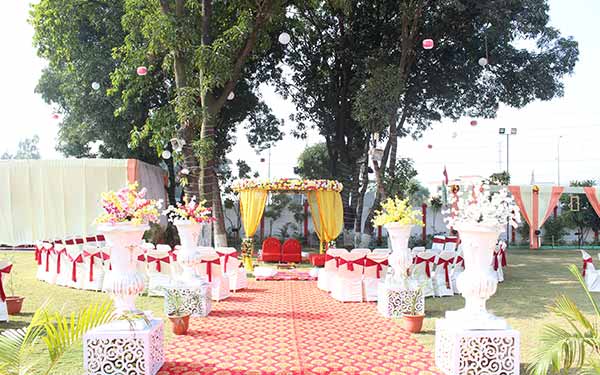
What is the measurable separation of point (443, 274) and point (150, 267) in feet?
17.0

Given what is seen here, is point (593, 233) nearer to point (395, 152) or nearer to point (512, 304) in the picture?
point (395, 152)

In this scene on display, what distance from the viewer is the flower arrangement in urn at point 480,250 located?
4367 millimetres

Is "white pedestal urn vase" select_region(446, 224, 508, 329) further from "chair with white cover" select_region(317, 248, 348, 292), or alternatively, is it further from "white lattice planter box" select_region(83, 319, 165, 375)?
"chair with white cover" select_region(317, 248, 348, 292)

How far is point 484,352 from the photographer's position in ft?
14.0

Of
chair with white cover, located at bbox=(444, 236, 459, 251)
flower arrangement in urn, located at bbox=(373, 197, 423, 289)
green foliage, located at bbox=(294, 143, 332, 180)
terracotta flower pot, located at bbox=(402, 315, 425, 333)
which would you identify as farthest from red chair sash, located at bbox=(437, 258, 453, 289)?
green foliage, located at bbox=(294, 143, 332, 180)

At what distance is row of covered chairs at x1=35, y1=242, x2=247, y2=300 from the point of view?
8.41m

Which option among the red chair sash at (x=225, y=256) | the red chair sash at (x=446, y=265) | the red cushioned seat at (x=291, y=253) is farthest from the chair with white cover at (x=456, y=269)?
the red cushioned seat at (x=291, y=253)

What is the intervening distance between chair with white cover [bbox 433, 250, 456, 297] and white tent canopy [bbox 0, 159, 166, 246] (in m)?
8.98

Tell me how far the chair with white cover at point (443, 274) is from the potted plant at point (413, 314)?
7.38 ft

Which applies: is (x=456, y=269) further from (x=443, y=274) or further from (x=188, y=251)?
(x=188, y=251)

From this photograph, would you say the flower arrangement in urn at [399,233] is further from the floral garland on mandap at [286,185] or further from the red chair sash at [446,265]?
the floral garland on mandap at [286,185]

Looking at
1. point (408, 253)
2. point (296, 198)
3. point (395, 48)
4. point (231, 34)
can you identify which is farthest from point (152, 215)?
point (296, 198)

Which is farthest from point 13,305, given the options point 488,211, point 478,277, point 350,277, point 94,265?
point 488,211

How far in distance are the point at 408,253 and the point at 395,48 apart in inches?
408
